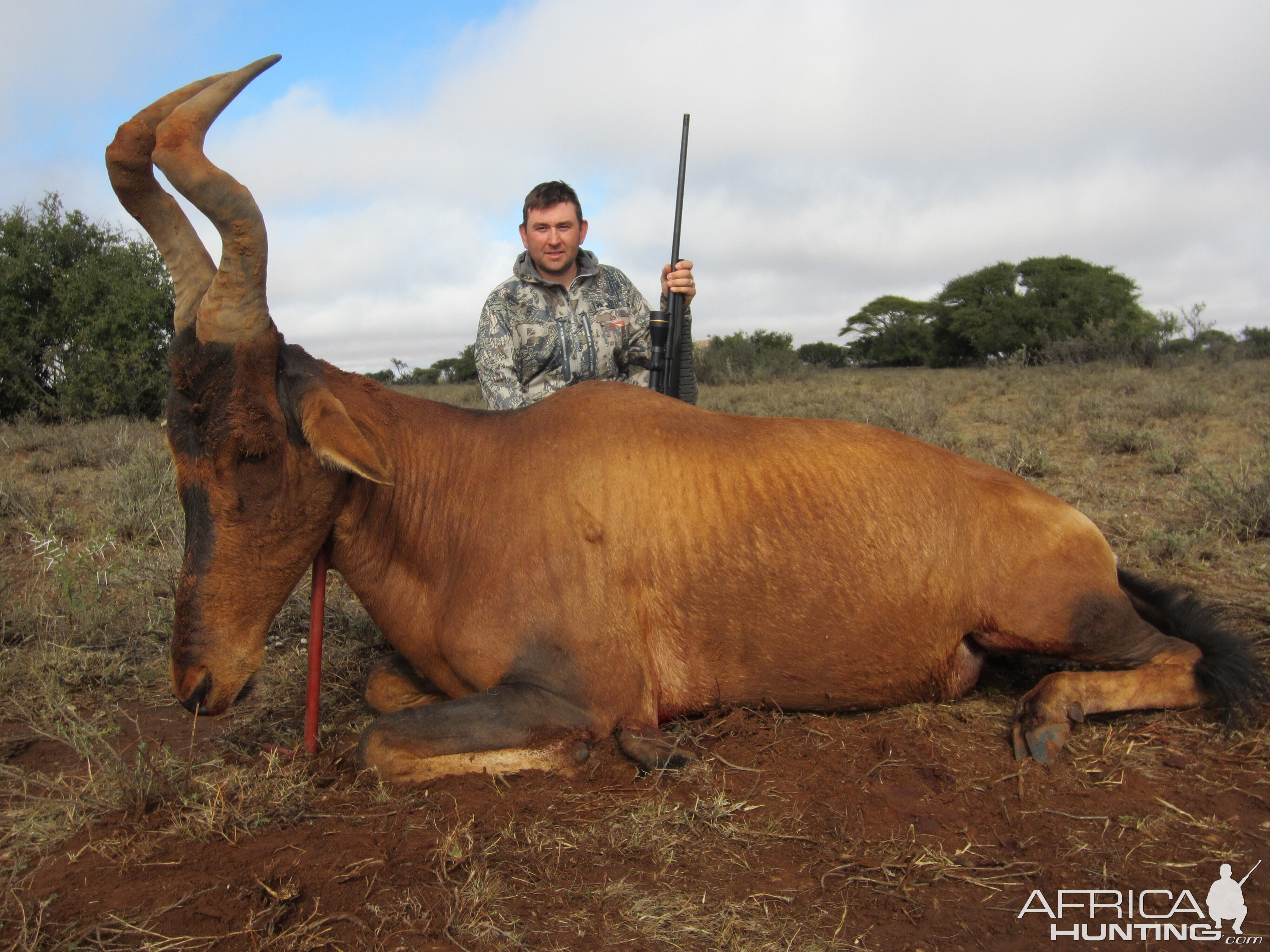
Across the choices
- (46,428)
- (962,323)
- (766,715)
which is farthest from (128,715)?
(962,323)

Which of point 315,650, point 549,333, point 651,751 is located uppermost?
point 549,333

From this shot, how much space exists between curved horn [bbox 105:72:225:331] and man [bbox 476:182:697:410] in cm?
241

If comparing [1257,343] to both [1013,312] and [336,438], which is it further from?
[336,438]

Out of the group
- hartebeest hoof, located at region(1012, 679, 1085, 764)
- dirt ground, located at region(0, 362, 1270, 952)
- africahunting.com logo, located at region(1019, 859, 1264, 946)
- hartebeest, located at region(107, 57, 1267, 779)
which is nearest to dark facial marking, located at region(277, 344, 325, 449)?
hartebeest, located at region(107, 57, 1267, 779)

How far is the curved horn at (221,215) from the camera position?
123 inches

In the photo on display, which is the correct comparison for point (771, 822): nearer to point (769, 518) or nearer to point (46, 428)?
point (769, 518)

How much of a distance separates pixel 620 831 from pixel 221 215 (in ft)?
8.47

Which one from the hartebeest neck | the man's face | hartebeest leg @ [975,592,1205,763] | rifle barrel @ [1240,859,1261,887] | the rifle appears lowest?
rifle barrel @ [1240,859,1261,887]

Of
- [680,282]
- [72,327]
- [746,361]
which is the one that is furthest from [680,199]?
[746,361]

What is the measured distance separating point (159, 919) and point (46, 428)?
531 inches

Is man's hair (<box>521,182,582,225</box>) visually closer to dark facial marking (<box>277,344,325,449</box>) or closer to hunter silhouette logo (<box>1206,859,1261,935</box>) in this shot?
dark facial marking (<box>277,344,325,449</box>)

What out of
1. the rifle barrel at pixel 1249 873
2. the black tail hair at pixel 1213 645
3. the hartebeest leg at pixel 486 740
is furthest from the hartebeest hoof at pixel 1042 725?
the hartebeest leg at pixel 486 740

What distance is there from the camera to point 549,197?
229 inches

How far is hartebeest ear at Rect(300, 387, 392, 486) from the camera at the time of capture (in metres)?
3.21
